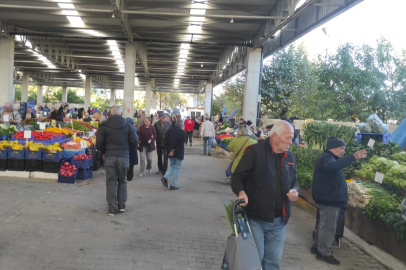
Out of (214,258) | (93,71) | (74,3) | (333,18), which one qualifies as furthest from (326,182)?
(93,71)

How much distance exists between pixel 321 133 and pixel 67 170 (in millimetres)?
6740

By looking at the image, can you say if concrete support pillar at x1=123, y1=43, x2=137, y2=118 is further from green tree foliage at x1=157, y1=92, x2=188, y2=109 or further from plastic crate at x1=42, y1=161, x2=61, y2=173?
green tree foliage at x1=157, y1=92, x2=188, y2=109

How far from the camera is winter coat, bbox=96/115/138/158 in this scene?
6.88 metres

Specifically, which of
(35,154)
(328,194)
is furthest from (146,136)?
(328,194)

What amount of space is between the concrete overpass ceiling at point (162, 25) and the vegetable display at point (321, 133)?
393 centimetres

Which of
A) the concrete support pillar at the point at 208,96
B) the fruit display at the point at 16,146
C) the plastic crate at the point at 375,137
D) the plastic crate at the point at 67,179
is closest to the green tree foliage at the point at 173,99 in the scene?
the concrete support pillar at the point at 208,96

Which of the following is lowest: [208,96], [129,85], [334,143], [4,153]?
[4,153]

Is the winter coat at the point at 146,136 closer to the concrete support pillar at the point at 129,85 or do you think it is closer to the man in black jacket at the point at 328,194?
the man in black jacket at the point at 328,194

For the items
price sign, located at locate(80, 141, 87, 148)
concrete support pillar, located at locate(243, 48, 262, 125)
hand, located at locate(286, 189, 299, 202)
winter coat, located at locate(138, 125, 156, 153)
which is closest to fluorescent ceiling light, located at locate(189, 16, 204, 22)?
concrete support pillar, located at locate(243, 48, 262, 125)

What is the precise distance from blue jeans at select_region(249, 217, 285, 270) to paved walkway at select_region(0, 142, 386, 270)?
58.1 inches

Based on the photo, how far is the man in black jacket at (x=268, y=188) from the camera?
3344 millimetres

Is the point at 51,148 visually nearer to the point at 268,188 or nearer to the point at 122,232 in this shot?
A: the point at 122,232

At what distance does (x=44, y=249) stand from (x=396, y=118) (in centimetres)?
2011

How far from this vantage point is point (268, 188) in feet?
11.0
